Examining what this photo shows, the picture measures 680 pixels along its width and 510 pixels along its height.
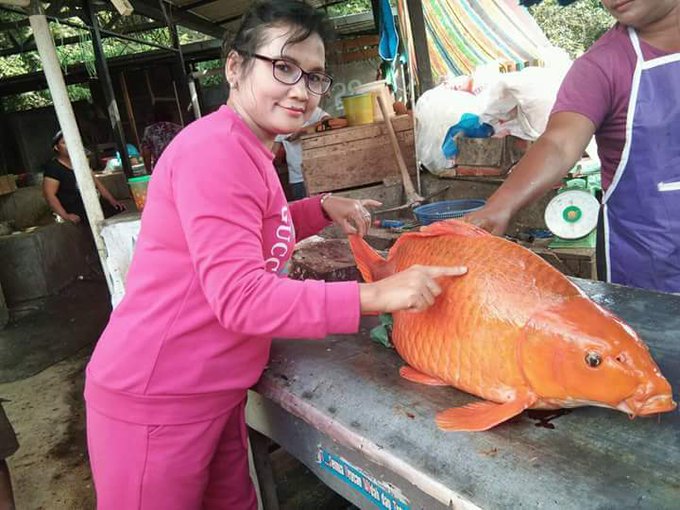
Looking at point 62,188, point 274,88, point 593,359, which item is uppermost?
point 274,88

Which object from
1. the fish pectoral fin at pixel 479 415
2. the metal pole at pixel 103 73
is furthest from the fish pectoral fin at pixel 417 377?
the metal pole at pixel 103 73

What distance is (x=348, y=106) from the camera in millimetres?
5129

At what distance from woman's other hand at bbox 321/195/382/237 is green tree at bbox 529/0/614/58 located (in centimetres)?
1803

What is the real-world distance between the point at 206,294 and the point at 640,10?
66.1 inches

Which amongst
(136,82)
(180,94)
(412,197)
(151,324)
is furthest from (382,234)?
(136,82)

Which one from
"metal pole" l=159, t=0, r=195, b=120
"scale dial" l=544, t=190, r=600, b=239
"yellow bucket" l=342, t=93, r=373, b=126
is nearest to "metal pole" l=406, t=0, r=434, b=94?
"yellow bucket" l=342, t=93, r=373, b=126

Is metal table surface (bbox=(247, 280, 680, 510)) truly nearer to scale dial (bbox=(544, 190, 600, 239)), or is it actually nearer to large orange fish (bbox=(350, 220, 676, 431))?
large orange fish (bbox=(350, 220, 676, 431))

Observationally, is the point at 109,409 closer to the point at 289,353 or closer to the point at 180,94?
the point at 289,353

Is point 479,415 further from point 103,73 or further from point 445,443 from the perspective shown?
point 103,73

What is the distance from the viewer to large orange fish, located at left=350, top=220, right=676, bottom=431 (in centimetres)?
99

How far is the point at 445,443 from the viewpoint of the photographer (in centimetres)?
107

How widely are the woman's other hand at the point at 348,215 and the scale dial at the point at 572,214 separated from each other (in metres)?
2.07

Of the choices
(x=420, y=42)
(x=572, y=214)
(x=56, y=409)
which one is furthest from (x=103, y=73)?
(x=572, y=214)

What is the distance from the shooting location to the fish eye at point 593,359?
0.98m
